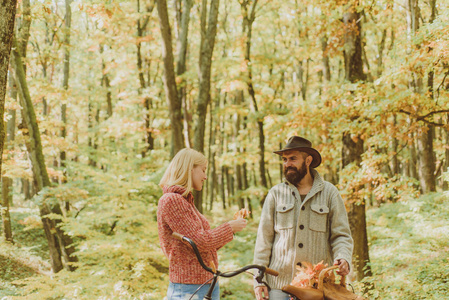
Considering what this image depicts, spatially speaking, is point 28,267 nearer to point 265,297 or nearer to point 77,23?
point 265,297

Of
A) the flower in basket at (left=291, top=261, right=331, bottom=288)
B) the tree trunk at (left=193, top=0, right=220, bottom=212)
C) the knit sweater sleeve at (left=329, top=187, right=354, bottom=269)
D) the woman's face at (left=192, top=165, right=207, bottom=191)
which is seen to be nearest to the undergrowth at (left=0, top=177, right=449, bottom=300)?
the tree trunk at (left=193, top=0, right=220, bottom=212)

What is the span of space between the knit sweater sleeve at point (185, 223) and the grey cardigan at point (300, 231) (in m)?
0.75

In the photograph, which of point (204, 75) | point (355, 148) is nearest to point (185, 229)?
point (355, 148)

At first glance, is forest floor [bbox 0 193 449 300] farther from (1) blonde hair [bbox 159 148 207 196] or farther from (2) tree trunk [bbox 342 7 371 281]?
(1) blonde hair [bbox 159 148 207 196]

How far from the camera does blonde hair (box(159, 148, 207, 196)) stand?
2.89 metres

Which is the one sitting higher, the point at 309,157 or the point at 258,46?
the point at 258,46

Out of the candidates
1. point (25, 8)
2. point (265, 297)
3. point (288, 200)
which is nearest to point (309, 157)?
point (288, 200)

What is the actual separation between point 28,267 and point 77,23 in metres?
18.9

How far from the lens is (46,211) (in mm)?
9828

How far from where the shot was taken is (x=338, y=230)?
3.24 metres

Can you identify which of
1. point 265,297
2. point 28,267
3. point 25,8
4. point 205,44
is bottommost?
point 28,267

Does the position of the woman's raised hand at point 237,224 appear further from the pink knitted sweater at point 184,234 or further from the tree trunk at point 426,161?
the tree trunk at point 426,161

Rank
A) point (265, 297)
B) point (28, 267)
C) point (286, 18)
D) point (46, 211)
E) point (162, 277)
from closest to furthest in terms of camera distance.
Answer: point (265, 297) → point (162, 277) → point (46, 211) → point (28, 267) → point (286, 18)

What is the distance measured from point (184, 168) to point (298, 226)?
46.8 inches
